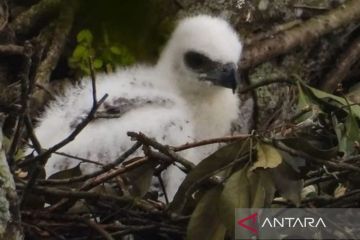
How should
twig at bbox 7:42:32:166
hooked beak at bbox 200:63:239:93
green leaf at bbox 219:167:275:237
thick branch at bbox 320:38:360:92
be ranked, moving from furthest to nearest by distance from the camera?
thick branch at bbox 320:38:360:92 < hooked beak at bbox 200:63:239:93 < green leaf at bbox 219:167:275:237 < twig at bbox 7:42:32:166

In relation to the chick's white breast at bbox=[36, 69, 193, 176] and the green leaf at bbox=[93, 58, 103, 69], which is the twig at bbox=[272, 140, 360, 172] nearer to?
the chick's white breast at bbox=[36, 69, 193, 176]

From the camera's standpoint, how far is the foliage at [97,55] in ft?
12.6

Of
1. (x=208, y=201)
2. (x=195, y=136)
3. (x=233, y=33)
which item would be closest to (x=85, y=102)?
(x=195, y=136)

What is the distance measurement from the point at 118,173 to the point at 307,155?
1.58 ft

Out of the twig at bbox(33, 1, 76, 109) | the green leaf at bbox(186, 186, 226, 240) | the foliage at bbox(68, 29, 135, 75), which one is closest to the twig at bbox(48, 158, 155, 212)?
the green leaf at bbox(186, 186, 226, 240)

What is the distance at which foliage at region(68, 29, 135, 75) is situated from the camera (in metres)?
3.84

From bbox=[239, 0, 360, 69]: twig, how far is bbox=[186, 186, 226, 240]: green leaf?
1.49m

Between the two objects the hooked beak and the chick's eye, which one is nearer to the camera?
the hooked beak

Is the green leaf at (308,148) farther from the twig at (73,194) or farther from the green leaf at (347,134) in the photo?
the twig at (73,194)

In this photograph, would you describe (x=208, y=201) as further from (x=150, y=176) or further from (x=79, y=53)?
(x=79, y=53)

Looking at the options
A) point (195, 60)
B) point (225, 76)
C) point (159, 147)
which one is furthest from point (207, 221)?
point (195, 60)

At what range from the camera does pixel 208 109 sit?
11.6 feet

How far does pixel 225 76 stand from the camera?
3.54m

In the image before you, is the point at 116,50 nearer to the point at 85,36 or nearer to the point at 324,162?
the point at 85,36
